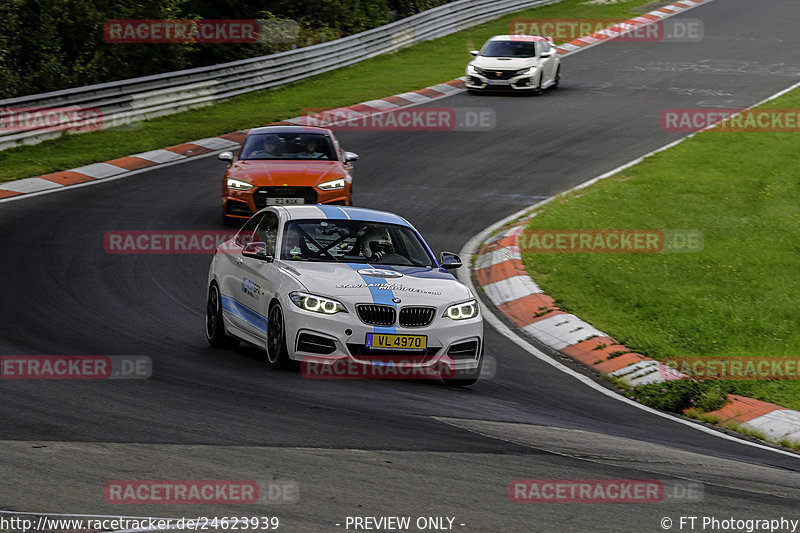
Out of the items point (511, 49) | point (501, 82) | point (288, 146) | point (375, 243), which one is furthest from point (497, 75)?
point (375, 243)

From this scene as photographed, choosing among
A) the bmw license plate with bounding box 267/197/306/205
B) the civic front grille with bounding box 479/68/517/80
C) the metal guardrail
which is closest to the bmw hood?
the bmw license plate with bounding box 267/197/306/205

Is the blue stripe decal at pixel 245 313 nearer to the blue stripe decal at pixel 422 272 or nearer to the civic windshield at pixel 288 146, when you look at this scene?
the blue stripe decal at pixel 422 272

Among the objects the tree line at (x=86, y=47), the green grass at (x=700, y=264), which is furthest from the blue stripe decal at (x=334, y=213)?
the tree line at (x=86, y=47)

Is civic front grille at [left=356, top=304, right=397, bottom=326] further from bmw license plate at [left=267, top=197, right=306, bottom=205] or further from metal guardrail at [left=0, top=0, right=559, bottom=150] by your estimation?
metal guardrail at [left=0, top=0, right=559, bottom=150]

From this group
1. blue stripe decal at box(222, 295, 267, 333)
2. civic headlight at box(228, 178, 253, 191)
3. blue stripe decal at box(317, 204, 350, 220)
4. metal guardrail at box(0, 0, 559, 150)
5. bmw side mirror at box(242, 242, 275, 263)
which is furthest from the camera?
metal guardrail at box(0, 0, 559, 150)

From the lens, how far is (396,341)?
9.73 m

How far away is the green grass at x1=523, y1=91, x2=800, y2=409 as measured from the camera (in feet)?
39.4

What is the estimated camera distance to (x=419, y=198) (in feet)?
65.5

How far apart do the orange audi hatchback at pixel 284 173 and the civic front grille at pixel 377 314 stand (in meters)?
7.34

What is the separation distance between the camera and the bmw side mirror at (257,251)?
1066cm

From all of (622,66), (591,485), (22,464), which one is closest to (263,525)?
(22,464)

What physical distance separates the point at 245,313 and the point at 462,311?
2.09 m

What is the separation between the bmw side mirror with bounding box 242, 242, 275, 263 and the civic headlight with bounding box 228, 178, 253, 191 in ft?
20.6

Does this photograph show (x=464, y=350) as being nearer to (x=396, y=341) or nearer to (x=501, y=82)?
(x=396, y=341)
